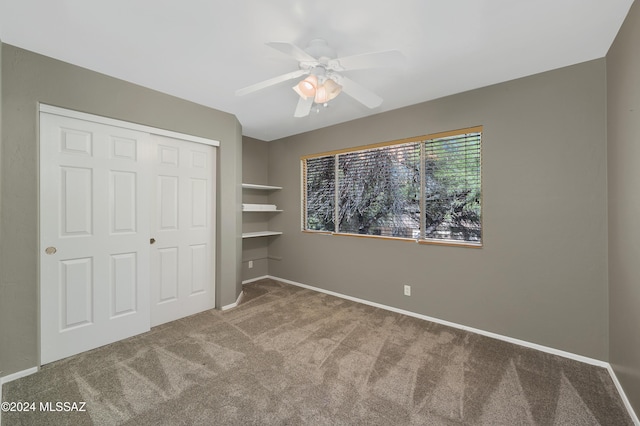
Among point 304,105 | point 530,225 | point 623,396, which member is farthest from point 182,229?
point 623,396

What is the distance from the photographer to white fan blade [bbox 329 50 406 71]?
1497 millimetres

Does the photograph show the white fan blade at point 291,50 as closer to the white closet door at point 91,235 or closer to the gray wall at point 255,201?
the white closet door at point 91,235

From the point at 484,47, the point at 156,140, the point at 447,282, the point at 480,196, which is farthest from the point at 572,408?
the point at 156,140

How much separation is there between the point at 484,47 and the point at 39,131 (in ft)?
11.5

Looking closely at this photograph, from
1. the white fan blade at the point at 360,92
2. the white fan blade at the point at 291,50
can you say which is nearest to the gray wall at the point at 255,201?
the white fan blade at the point at 360,92

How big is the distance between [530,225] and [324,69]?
2.25 metres

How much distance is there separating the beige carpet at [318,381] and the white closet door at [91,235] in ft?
0.79

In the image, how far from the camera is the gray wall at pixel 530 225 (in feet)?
6.92

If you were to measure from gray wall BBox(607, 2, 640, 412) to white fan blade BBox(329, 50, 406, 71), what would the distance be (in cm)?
139

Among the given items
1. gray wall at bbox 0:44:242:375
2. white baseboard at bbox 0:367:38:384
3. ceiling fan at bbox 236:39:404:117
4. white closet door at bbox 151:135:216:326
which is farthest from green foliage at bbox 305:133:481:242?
white baseboard at bbox 0:367:38:384

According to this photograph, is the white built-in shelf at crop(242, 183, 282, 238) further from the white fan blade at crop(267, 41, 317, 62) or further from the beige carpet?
the white fan blade at crop(267, 41, 317, 62)

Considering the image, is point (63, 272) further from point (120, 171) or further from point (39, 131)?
point (39, 131)

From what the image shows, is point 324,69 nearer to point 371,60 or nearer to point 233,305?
point 371,60

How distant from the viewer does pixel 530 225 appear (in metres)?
2.36
